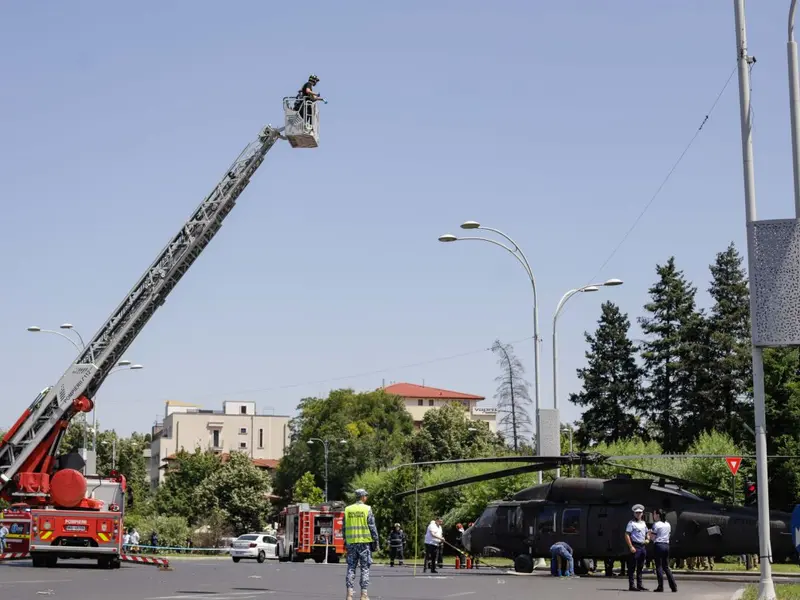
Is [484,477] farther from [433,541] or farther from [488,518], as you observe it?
[433,541]

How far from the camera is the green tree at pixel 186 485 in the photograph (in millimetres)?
89525

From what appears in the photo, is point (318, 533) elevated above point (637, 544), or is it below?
below

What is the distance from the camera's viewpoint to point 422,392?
6029 inches

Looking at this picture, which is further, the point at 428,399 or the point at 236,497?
the point at 428,399

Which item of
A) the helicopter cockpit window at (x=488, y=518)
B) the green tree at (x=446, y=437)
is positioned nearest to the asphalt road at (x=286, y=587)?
the helicopter cockpit window at (x=488, y=518)

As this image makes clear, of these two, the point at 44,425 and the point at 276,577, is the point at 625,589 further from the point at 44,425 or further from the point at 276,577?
the point at 44,425

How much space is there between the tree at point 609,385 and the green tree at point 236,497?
85.3 ft

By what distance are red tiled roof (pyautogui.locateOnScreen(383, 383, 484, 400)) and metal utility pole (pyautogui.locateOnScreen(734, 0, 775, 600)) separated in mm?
133611

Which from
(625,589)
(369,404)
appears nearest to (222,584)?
(625,589)

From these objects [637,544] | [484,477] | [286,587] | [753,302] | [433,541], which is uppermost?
[753,302]

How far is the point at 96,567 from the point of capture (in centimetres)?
3159

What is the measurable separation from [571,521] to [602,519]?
88 centimetres

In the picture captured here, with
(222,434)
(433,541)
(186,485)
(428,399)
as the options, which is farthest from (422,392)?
(433,541)

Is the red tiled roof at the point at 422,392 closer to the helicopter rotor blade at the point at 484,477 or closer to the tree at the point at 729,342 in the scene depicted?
the tree at the point at 729,342
